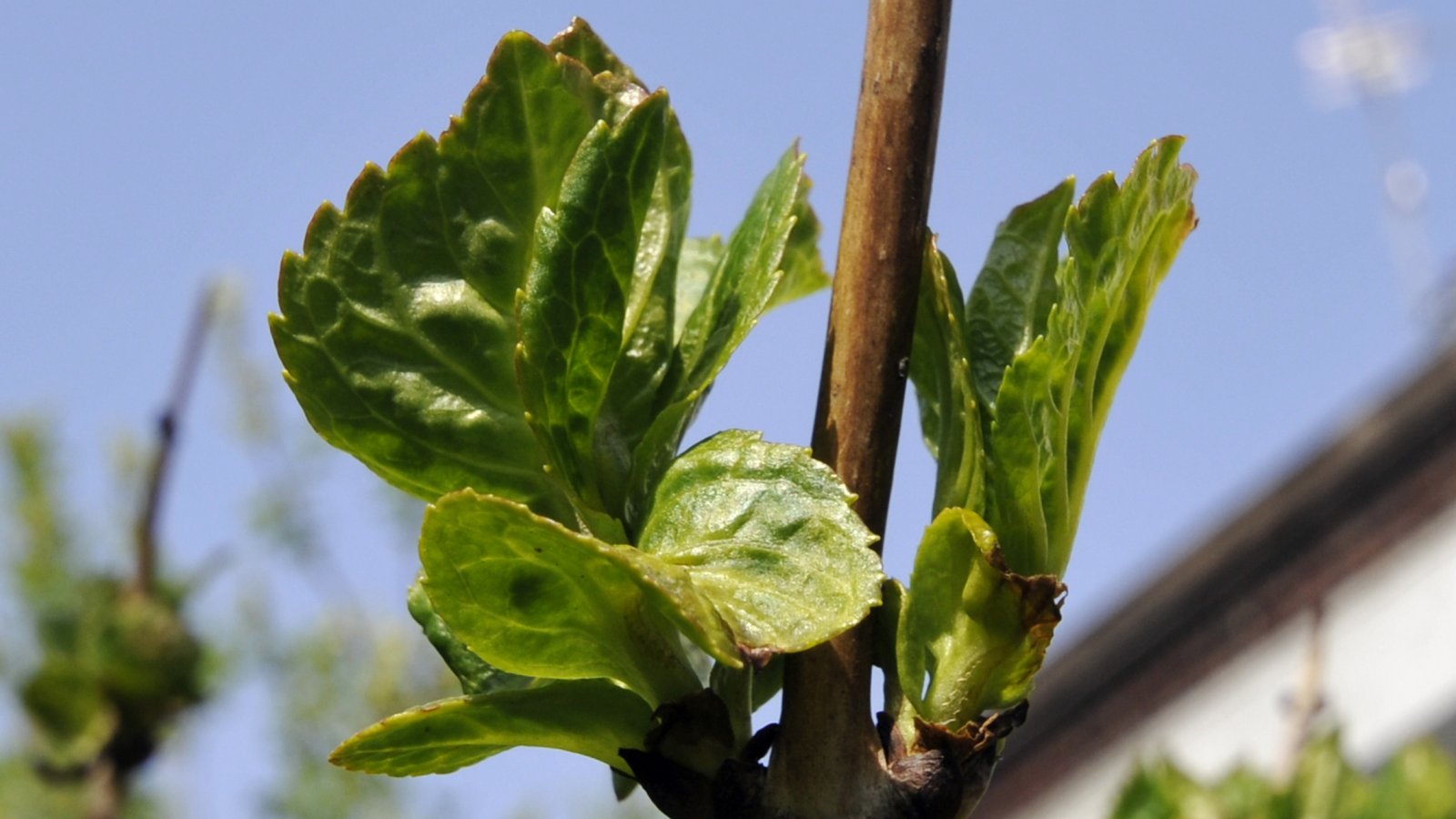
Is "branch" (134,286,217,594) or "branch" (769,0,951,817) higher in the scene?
"branch" (134,286,217,594)

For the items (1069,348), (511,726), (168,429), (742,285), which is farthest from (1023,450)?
(168,429)

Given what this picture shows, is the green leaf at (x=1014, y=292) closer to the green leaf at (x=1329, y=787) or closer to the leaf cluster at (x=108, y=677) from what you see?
the green leaf at (x=1329, y=787)

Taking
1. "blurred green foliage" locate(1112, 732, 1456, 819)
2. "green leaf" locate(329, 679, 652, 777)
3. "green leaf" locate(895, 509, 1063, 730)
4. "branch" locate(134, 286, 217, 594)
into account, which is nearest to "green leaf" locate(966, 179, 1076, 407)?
"green leaf" locate(895, 509, 1063, 730)

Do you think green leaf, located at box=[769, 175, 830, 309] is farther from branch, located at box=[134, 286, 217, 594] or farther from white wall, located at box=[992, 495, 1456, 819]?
white wall, located at box=[992, 495, 1456, 819]

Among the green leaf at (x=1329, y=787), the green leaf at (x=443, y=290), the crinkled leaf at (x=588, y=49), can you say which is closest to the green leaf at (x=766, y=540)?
the green leaf at (x=443, y=290)

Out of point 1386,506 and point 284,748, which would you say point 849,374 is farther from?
point 284,748

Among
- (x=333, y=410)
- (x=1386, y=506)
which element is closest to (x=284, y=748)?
(x=1386, y=506)
